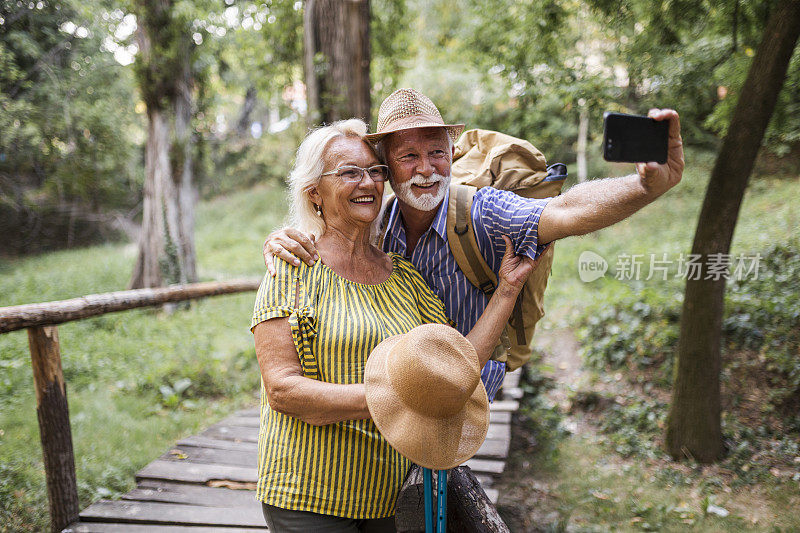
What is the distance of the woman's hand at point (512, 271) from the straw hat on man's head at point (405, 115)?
52 centimetres

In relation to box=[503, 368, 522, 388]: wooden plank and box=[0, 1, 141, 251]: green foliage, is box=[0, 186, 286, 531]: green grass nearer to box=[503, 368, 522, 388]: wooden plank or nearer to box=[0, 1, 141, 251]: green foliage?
box=[0, 1, 141, 251]: green foliage

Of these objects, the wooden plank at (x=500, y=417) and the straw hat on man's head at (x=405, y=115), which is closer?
the straw hat on man's head at (x=405, y=115)

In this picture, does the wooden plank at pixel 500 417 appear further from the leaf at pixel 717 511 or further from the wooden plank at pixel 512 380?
the leaf at pixel 717 511

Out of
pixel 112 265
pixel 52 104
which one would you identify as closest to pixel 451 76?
pixel 112 265

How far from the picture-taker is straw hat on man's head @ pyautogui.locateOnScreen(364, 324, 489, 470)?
4.58ft

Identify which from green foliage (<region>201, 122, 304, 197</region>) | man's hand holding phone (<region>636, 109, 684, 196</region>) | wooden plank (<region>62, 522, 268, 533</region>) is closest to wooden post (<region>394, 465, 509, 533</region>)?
man's hand holding phone (<region>636, 109, 684, 196</region>)

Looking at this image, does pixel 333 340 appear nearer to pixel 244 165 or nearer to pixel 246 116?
pixel 246 116

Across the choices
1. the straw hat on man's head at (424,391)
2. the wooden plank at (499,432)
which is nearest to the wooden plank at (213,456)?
the wooden plank at (499,432)

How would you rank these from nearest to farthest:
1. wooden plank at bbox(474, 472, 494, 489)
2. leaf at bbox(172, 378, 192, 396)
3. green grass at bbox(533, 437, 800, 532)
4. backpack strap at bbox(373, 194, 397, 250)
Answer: backpack strap at bbox(373, 194, 397, 250) < wooden plank at bbox(474, 472, 494, 489) < green grass at bbox(533, 437, 800, 532) < leaf at bbox(172, 378, 192, 396)

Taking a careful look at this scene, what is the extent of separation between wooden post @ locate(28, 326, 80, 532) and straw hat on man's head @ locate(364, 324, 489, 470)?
7.93 ft

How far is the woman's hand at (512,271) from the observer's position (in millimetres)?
1881

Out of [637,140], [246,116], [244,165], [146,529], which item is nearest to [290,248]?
[637,140]

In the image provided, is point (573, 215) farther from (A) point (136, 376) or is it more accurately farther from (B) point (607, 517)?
(A) point (136, 376)

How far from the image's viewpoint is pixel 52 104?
553 cm
